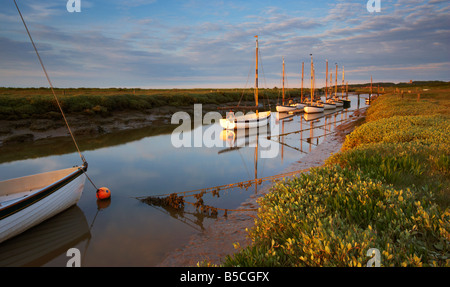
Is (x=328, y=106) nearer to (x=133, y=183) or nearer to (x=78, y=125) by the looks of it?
(x=78, y=125)

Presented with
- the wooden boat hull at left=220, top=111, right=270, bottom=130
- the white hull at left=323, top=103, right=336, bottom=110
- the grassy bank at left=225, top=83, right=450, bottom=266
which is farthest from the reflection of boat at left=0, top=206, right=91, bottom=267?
the white hull at left=323, top=103, right=336, bottom=110

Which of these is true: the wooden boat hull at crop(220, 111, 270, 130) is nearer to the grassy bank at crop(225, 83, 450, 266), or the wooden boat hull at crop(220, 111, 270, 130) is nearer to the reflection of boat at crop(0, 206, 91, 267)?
the reflection of boat at crop(0, 206, 91, 267)

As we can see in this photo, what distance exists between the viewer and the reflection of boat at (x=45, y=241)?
27.7 feet

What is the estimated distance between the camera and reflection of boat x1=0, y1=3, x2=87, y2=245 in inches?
342

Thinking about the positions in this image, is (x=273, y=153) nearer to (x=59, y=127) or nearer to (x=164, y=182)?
(x=164, y=182)

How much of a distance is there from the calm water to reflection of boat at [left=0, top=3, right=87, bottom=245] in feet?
1.84

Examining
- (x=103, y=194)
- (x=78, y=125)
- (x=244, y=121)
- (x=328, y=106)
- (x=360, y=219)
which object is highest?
(x=328, y=106)

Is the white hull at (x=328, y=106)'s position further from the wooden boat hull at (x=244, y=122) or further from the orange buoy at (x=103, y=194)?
the orange buoy at (x=103, y=194)

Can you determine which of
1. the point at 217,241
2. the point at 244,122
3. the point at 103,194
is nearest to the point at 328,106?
the point at 244,122

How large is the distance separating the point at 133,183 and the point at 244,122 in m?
20.7

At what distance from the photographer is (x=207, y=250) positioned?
8.27m

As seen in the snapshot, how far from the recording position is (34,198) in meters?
9.30
